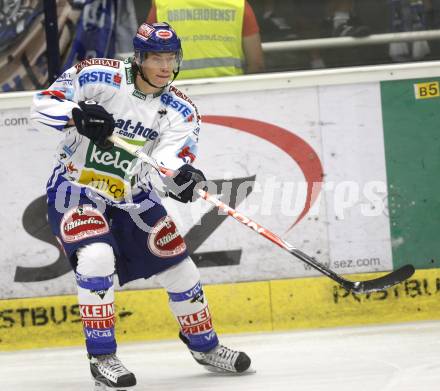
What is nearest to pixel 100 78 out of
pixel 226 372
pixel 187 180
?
pixel 187 180

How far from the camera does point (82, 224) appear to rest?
429 cm

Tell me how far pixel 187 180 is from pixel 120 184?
0.31 meters

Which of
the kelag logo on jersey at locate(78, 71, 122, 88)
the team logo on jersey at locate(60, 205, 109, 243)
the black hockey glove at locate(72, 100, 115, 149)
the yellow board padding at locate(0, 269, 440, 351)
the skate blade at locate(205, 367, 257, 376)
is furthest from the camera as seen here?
the yellow board padding at locate(0, 269, 440, 351)

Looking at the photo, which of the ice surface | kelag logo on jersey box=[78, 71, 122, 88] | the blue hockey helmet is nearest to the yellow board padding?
the ice surface

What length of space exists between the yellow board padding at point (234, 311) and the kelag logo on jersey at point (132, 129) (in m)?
1.30

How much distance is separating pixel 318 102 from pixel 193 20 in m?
0.74

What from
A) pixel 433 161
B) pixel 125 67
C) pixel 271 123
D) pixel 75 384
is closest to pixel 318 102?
pixel 271 123

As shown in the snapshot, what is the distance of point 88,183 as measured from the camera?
4438mm

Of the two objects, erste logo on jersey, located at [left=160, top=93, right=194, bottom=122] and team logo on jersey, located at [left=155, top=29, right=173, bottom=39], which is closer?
team logo on jersey, located at [left=155, top=29, right=173, bottom=39]

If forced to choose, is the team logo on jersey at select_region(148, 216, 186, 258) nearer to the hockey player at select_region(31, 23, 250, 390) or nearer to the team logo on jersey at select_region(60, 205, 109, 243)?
the hockey player at select_region(31, 23, 250, 390)

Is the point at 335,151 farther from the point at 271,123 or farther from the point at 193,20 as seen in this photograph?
the point at 193,20

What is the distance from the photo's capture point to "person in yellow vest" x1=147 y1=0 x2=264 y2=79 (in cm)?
560

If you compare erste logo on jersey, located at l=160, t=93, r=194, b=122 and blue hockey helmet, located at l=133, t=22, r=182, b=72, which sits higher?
blue hockey helmet, located at l=133, t=22, r=182, b=72

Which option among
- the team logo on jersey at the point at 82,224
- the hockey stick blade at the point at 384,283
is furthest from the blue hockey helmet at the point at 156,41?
the hockey stick blade at the point at 384,283
